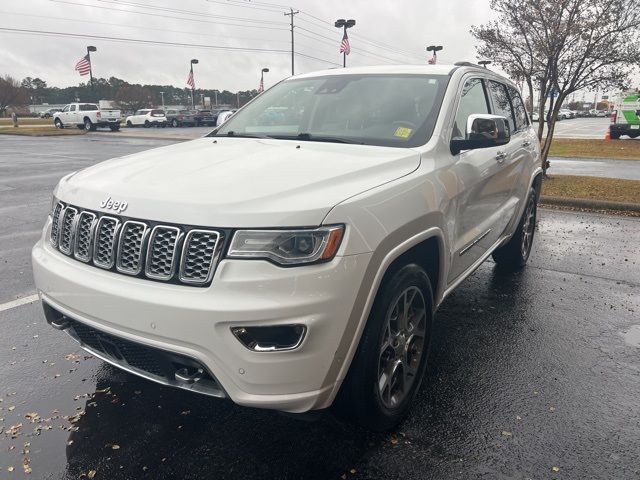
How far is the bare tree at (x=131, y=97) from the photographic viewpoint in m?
77.6

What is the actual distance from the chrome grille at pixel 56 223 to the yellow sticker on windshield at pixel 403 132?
1.97 m

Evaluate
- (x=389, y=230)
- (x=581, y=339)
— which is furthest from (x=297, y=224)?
(x=581, y=339)

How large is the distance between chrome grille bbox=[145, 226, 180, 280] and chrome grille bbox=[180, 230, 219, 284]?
57mm

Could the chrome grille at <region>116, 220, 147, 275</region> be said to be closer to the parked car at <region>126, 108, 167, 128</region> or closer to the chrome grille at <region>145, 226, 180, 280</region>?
the chrome grille at <region>145, 226, 180, 280</region>

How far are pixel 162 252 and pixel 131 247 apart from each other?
191 millimetres

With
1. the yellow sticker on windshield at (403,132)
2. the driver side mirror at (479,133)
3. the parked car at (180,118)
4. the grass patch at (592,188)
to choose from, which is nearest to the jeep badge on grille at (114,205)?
the yellow sticker on windshield at (403,132)

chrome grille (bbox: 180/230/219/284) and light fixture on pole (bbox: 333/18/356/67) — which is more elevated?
light fixture on pole (bbox: 333/18/356/67)

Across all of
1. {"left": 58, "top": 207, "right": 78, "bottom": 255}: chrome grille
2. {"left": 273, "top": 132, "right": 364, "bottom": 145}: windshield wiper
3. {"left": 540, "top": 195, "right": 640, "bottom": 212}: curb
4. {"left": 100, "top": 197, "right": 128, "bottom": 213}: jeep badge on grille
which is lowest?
{"left": 540, "top": 195, "right": 640, "bottom": 212}: curb

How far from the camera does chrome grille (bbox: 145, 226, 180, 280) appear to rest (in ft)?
7.41

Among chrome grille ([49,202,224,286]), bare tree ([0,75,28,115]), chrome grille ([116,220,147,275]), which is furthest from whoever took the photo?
bare tree ([0,75,28,115])

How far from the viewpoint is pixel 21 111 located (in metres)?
80.4

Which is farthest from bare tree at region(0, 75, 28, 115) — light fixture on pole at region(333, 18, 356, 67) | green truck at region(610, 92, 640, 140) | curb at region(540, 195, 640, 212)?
curb at region(540, 195, 640, 212)

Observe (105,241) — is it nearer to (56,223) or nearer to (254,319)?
(56,223)

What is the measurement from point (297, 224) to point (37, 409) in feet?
6.40
